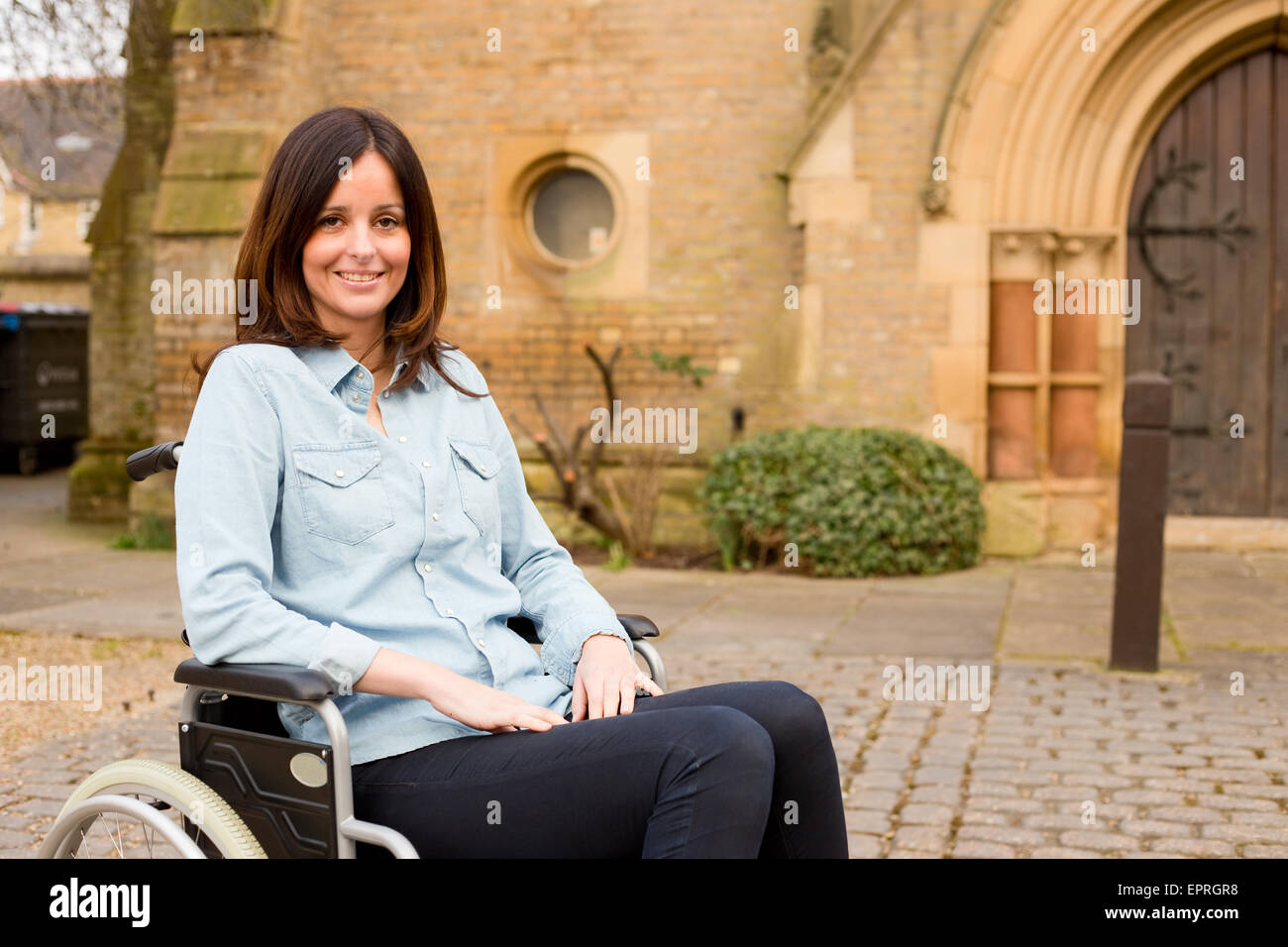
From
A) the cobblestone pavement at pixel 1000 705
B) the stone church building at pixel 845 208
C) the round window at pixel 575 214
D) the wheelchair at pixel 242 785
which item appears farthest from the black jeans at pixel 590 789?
the round window at pixel 575 214

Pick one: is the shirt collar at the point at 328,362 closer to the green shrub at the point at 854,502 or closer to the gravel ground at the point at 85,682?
the gravel ground at the point at 85,682

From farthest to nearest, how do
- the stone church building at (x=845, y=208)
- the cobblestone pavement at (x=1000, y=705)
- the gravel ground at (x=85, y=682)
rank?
1. the stone church building at (x=845, y=208)
2. the gravel ground at (x=85, y=682)
3. the cobblestone pavement at (x=1000, y=705)

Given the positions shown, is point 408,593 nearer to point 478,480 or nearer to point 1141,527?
point 478,480

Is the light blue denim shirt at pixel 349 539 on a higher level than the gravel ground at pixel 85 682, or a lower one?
higher

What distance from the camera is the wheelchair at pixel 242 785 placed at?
2.00 m

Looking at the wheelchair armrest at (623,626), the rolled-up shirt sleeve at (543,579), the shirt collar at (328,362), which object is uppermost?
the shirt collar at (328,362)

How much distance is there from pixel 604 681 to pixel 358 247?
2.76ft

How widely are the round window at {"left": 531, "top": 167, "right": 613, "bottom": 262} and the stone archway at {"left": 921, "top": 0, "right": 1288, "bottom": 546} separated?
2.56 meters

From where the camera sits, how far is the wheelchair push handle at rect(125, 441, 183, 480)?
8.30 feet

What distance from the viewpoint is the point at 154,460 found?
2.56 m

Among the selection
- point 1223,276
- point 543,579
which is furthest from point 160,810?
point 1223,276

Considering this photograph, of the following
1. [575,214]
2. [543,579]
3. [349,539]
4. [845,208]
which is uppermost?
[575,214]

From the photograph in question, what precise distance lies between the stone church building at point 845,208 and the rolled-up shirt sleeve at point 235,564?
7.78 m

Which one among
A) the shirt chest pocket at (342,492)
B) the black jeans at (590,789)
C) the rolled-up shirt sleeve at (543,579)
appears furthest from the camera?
the rolled-up shirt sleeve at (543,579)
